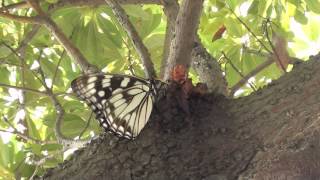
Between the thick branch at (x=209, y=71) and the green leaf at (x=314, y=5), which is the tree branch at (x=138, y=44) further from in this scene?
the green leaf at (x=314, y=5)

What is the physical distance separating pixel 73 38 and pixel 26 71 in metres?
0.28

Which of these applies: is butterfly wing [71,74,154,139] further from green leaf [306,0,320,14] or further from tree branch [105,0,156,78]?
green leaf [306,0,320,14]

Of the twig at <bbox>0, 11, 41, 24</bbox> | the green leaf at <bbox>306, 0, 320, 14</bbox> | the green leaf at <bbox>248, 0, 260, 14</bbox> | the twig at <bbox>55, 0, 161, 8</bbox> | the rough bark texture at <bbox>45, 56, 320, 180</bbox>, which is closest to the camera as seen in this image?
the rough bark texture at <bbox>45, 56, 320, 180</bbox>

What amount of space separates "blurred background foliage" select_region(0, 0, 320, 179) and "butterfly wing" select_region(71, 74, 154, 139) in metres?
0.44

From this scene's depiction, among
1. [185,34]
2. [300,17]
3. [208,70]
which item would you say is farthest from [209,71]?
[300,17]

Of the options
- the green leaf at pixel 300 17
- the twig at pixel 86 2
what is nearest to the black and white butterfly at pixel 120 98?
the twig at pixel 86 2

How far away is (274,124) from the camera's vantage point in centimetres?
106

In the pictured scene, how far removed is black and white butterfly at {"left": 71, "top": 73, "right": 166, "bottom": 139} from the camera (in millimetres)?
1143

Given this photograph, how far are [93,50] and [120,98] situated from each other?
26.6 inches

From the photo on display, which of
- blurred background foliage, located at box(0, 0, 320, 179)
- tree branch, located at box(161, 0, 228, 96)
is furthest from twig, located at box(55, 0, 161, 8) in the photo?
tree branch, located at box(161, 0, 228, 96)

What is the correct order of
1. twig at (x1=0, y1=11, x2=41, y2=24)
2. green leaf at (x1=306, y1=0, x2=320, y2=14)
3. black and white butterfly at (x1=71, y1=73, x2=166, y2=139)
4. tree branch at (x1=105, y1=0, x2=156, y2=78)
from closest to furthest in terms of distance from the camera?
black and white butterfly at (x1=71, y1=73, x2=166, y2=139) < tree branch at (x1=105, y1=0, x2=156, y2=78) < twig at (x1=0, y1=11, x2=41, y2=24) < green leaf at (x1=306, y1=0, x2=320, y2=14)

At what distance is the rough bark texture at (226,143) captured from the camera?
3.29 feet

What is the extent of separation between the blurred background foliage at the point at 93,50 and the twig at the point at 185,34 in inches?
20.4

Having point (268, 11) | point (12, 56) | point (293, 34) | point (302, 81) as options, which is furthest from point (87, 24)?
point (302, 81)
